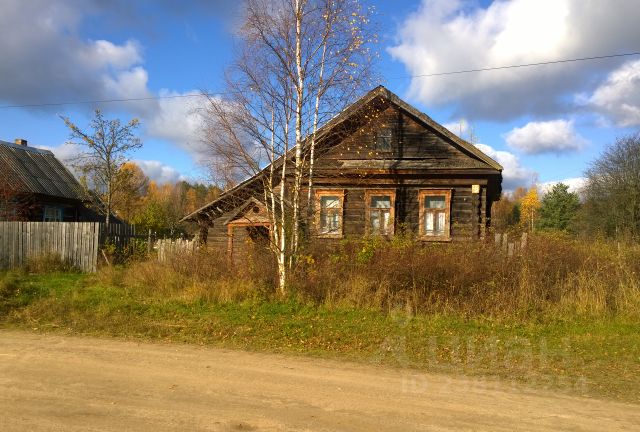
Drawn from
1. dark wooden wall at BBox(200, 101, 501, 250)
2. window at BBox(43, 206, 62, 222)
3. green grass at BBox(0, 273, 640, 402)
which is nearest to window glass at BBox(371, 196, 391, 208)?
dark wooden wall at BBox(200, 101, 501, 250)

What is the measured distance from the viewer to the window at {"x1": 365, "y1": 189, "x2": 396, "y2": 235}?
61.1ft

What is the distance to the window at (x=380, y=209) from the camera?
61.1ft

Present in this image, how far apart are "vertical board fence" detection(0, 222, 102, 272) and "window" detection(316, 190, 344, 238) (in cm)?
821

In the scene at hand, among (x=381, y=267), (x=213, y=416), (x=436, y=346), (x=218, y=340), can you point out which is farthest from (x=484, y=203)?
(x=213, y=416)

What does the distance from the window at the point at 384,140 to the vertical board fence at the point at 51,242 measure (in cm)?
1053

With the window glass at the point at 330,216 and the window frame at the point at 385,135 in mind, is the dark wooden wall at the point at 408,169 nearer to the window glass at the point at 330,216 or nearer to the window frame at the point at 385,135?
the window frame at the point at 385,135

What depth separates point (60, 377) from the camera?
6.86 meters

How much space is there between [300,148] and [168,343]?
6.35 metres

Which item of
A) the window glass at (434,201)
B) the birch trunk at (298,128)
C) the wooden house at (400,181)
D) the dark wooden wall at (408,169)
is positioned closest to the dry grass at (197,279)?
the birch trunk at (298,128)

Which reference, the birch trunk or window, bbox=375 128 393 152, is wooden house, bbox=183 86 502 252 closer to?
window, bbox=375 128 393 152

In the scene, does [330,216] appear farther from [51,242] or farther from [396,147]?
[51,242]

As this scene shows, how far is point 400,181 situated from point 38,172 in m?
24.5

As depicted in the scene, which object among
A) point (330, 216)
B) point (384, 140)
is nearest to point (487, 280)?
point (330, 216)

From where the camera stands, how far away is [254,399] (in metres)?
6.04
